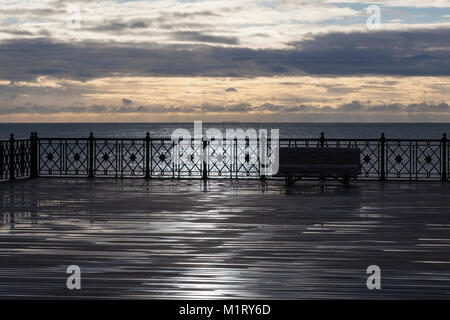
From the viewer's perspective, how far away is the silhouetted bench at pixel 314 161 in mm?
14664

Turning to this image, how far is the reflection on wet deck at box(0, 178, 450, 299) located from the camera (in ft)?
→ 19.0

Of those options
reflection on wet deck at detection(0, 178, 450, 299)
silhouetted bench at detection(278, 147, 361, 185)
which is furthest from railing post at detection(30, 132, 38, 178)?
silhouetted bench at detection(278, 147, 361, 185)

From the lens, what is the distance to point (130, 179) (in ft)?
53.9

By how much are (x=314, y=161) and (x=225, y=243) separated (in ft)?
24.4

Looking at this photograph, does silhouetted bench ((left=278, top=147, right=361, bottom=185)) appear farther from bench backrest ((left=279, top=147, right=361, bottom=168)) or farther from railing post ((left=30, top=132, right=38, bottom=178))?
railing post ((left=30, top=132, right=38, bottom=178))

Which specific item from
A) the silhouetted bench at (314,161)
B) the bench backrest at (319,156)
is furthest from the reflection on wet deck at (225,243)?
the bench backrest at (319,156)

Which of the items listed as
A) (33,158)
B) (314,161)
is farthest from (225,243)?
(33,158)

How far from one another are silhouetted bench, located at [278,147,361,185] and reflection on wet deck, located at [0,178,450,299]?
1195 mm

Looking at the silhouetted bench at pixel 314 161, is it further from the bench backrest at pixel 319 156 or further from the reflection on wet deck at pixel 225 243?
the reflection on wet deck at pixel 225 243

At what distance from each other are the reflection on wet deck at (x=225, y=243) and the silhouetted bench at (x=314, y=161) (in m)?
1.20
